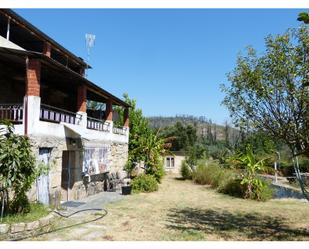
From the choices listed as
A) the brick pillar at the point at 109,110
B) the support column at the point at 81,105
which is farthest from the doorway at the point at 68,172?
the brick pillar at the point at 109,110

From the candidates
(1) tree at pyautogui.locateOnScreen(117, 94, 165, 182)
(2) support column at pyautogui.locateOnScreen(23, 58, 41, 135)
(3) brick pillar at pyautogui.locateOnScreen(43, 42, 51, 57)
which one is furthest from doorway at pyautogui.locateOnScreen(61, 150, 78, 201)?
(1) tree at pyautogui.locateOnScreen(117, 94, 165, 182)

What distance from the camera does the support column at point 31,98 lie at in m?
15.0

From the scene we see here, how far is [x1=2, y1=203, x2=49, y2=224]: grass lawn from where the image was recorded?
38.4ft

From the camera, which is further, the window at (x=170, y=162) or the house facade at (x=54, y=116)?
the window at (x=170, y=162)

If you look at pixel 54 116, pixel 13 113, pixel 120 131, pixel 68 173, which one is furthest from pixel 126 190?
pixel 13 113

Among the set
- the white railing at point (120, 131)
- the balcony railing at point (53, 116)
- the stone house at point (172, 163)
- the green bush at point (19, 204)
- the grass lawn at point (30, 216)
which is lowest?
the grass lawn at point (30, 216)

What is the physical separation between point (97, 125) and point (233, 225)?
45.1ft

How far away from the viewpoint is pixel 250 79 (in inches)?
502

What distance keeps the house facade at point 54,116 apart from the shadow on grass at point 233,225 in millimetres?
5900

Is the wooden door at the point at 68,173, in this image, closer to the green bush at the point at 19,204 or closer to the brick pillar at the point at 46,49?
the green bush at the point at 19,204

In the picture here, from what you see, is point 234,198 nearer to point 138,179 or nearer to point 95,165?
point 138,179

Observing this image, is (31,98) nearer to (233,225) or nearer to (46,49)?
(46,49)
